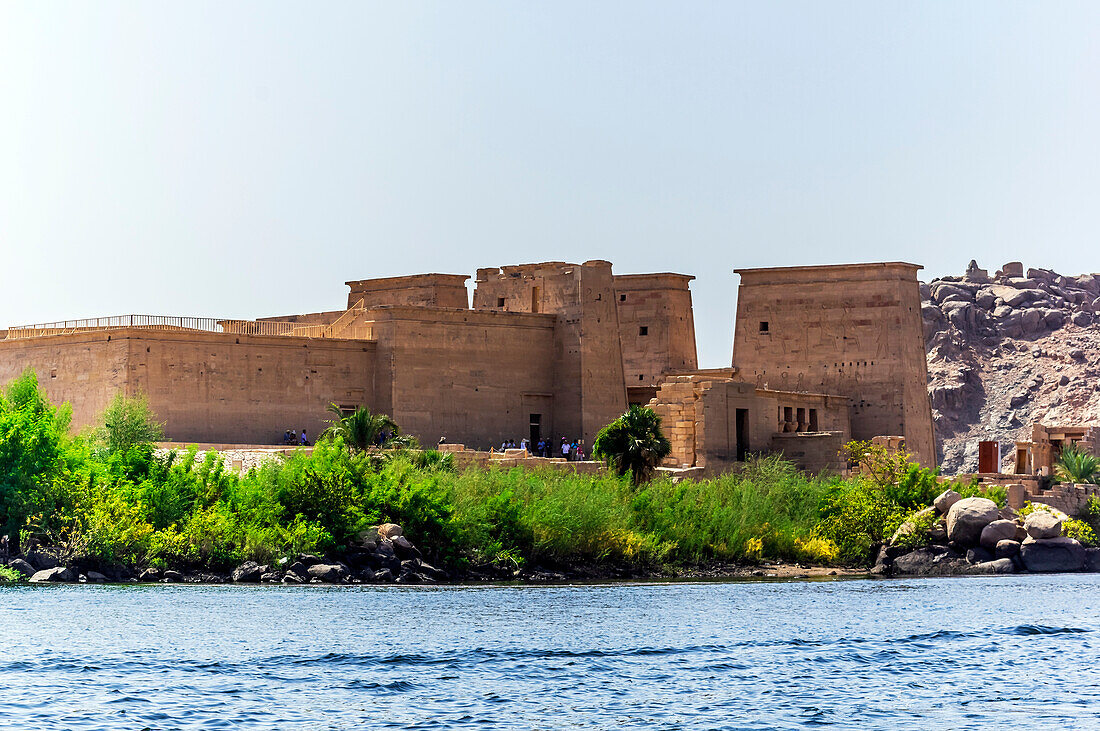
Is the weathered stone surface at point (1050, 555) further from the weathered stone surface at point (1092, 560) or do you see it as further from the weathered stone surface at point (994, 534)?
the weathered stone surface at point (1092, 560)

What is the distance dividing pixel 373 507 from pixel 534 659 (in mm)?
12637

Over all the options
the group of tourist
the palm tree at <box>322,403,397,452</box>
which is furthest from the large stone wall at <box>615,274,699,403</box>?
the palm tree at <box>322,403,397,452</box>

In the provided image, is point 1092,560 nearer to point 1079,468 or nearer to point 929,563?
point 929,563

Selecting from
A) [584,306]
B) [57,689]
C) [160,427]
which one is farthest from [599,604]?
[584,306]

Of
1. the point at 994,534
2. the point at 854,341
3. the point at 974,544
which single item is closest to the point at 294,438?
the point at 974,544

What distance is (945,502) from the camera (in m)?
39.2

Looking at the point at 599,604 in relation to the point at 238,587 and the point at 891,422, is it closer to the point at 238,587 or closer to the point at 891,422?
the point at 238,587

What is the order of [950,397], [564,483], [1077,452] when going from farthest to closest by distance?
[950,397], [1077,452], [564,483]

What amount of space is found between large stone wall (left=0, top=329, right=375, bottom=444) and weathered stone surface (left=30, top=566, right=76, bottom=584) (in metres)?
11.3

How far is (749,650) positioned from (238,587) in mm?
11170

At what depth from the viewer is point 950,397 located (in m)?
90.4

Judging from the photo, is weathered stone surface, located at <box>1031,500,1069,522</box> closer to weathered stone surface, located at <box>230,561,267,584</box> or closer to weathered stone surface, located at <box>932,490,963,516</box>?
weathered stone surface, located at <box>932,490,963,516</box>

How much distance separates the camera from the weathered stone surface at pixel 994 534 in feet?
124

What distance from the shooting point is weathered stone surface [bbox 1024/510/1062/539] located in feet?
126
